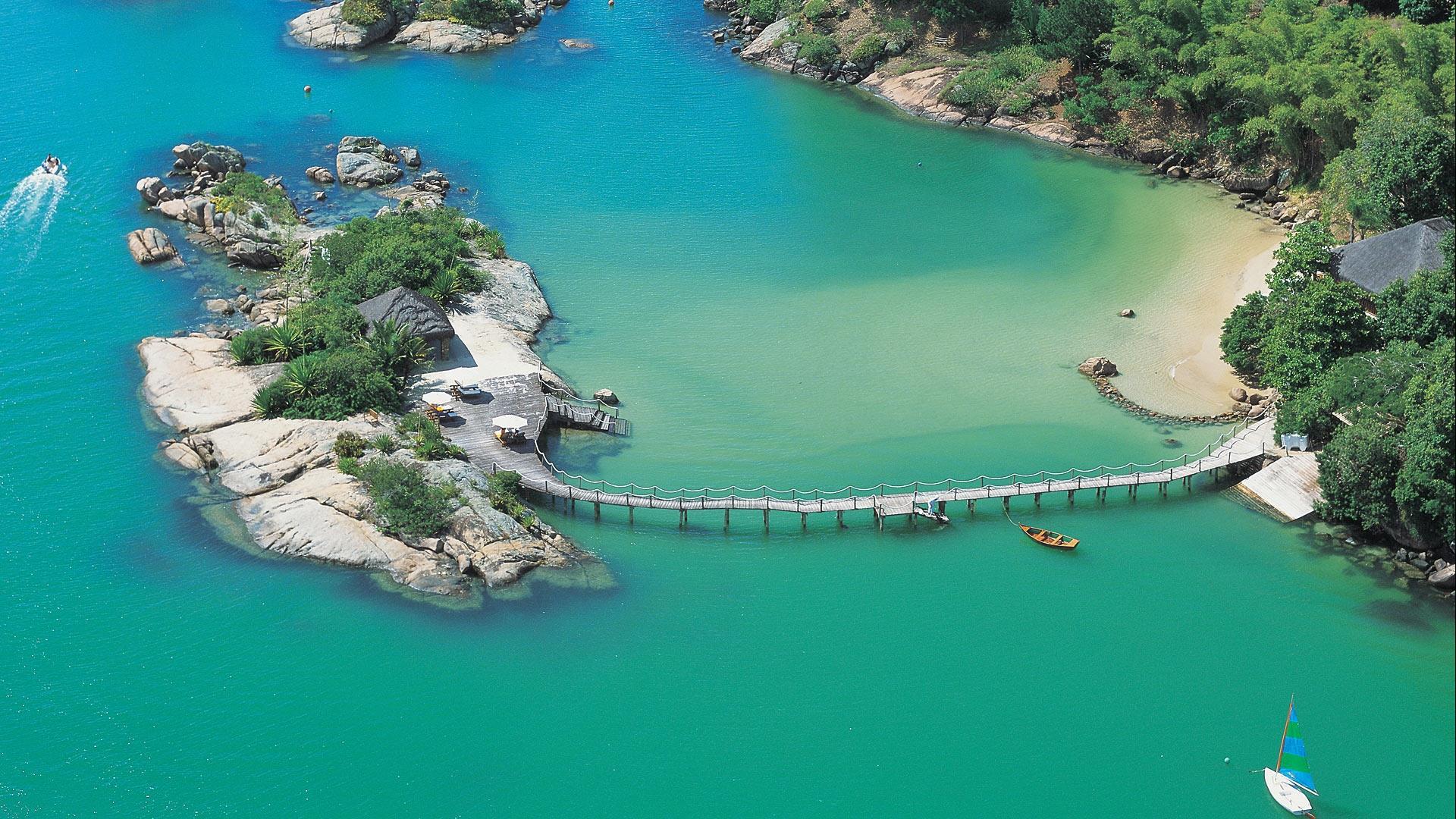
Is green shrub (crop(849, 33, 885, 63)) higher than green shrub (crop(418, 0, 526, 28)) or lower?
higher

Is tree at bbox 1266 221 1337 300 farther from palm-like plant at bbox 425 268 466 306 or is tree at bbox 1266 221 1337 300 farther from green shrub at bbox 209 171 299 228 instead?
green shrub at bbox 209 171 299 228

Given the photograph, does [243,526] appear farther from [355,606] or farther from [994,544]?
[994,544]

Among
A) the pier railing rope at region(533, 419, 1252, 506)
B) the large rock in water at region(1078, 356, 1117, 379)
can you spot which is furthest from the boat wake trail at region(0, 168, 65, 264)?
the large rock in water at region(1078, 356, 1117, 379)

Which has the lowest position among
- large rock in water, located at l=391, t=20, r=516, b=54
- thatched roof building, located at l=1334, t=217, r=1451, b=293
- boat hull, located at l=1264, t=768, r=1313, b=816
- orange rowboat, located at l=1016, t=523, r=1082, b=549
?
boat hull, located at l=1264, t=768, r=1313, b=816

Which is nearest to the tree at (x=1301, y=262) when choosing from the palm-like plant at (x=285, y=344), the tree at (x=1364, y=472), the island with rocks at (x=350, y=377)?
the tree at (x=1364, y=472)

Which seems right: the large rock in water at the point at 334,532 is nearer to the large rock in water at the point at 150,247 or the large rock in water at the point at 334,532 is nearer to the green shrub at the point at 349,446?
the green shrub at the point at 349,446
